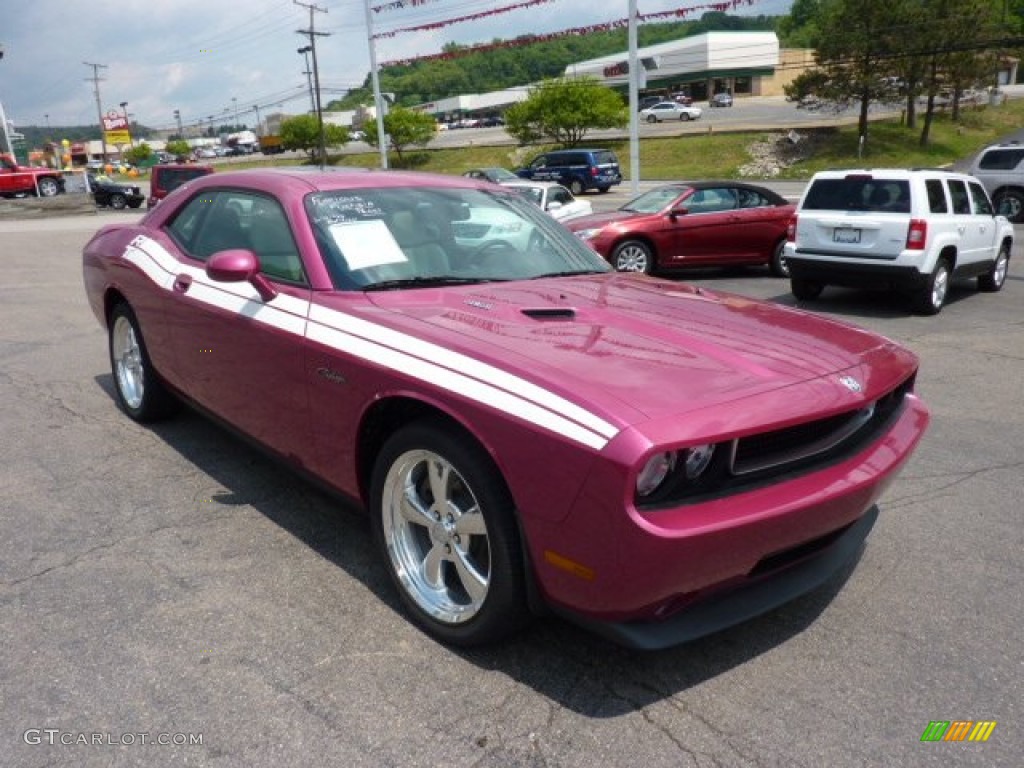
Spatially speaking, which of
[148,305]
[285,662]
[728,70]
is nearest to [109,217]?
[148,305]

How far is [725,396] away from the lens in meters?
2.40

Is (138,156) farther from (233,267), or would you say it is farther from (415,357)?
(415,357)

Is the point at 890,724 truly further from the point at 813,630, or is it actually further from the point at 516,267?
the point at 516,267

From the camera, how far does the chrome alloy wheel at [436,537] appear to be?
275 centimetres

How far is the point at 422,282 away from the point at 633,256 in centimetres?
873

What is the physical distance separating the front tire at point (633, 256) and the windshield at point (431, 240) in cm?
759

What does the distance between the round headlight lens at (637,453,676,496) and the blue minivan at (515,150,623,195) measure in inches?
1310

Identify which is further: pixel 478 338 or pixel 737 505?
pixel 478 338

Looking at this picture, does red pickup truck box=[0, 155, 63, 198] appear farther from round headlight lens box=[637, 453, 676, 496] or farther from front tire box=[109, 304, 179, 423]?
round headlight lens box=[637, 453, 676, 496]

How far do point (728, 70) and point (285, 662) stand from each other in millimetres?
93354

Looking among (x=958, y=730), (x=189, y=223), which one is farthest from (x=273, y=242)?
(x=958, y=730)

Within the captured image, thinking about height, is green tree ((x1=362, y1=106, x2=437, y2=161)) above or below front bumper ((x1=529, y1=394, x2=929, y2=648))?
above

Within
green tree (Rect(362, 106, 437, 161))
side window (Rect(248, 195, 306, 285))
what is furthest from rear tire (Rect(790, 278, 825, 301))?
green tree (Rect(362, 106, 437, 161))

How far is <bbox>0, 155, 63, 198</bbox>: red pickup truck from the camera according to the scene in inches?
1422
